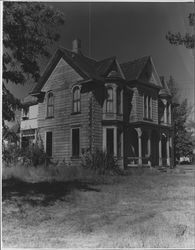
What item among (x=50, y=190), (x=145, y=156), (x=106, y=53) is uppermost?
(x=106, y=53)

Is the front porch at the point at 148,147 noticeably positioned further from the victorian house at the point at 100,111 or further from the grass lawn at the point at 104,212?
the grass lawn at the point at 104,212

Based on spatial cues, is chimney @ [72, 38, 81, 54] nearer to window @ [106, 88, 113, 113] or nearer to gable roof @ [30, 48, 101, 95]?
gable roof @ [30, 48, 101, 95]

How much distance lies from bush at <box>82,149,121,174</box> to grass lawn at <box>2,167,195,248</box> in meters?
0.12

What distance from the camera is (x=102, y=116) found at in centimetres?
434

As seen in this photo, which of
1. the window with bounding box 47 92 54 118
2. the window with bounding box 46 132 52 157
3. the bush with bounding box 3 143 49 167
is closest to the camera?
the bush with bounding box 3 143 49 167

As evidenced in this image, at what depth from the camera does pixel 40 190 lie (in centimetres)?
441

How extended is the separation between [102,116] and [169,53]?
1.37 meters

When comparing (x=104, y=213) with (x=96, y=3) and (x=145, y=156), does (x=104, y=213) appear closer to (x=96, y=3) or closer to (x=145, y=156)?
(x=145, y=156)

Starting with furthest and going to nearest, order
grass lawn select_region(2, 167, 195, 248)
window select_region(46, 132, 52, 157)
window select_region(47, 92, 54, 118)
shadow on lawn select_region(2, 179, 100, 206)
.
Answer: window select_region(47, 92, 54, 118) → window select_region(46, 132, 52, 157) → shadow on lawn select_region(2, 179, 100, 206) → grass lawn select_region(2, 167, 195, 248)

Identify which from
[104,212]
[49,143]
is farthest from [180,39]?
[104,212]

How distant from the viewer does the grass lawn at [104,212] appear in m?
3.96

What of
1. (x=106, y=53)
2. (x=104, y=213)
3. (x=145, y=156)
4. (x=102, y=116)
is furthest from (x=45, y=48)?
(x=104, y=213)

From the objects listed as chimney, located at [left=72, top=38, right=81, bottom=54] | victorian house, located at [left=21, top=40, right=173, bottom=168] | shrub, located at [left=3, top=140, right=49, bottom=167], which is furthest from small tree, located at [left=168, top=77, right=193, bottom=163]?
shrub, located at [left=3, top=140, right=49, bottom=167]

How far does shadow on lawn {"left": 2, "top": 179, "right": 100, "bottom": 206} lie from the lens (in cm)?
432
